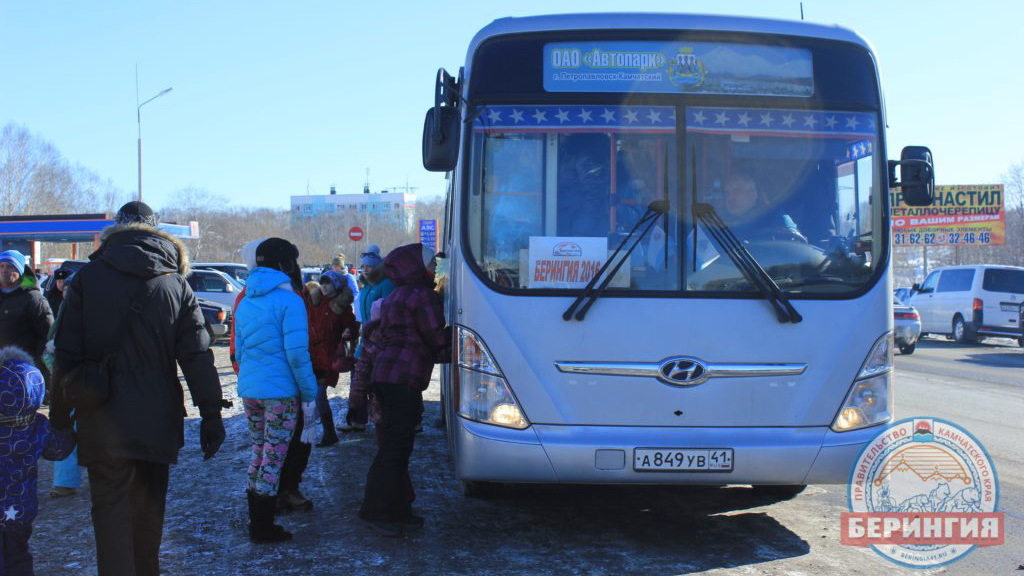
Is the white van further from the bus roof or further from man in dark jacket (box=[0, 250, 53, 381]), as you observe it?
man in dark jacket (box=[0, 250, 53, 381])

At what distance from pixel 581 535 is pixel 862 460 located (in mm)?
1677

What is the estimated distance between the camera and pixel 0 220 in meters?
50.0

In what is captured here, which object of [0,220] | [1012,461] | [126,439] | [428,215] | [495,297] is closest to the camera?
[126,439]

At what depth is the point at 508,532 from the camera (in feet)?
18.9

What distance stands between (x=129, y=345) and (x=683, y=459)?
2.74 m

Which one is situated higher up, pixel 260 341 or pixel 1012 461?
pixel 260 341

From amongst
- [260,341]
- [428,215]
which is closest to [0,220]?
[260,341]

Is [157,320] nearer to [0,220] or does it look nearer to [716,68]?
[716,68]

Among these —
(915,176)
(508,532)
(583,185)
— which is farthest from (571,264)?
(915,176)

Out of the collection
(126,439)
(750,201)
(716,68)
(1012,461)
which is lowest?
(1012,461)

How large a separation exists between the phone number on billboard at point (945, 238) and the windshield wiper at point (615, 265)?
172 feet

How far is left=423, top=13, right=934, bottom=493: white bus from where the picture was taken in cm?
498

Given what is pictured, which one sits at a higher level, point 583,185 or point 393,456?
point 583,185

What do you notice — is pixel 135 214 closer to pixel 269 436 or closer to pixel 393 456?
pixel 269 436
